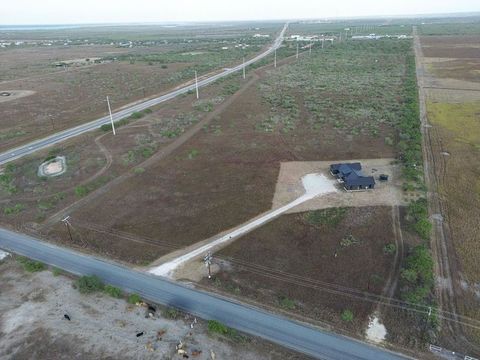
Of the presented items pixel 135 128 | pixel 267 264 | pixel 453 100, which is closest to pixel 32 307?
pixel 267 264

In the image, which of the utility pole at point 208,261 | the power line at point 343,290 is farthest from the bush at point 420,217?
the utility pole at point 208,261

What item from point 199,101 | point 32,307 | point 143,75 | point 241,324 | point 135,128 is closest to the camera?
point 241,324

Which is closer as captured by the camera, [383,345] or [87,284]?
[383,345]

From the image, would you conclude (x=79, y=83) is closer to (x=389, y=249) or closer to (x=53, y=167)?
(x=53, y=167)

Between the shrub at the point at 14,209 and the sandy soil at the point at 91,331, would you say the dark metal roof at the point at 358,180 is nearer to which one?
the sandy soil at the point at 91,331

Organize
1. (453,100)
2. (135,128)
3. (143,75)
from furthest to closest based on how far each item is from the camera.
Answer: (143,75)
(453,100)
(135,128)

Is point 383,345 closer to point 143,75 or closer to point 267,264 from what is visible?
point 267,264
